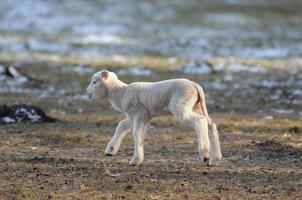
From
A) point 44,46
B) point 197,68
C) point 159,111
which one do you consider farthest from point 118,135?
point 44,46

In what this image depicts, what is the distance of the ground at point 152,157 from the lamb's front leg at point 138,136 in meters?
0.13

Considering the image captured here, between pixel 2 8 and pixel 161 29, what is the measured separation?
44.1 feet

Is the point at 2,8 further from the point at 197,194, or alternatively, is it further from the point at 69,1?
the point at 197,194

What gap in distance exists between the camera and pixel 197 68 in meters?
24.6

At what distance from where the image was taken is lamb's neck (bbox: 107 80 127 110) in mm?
10523

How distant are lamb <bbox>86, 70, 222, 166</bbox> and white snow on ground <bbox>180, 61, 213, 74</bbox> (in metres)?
13.6

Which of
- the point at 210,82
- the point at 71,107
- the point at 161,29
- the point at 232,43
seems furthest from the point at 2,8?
the point at 71,107

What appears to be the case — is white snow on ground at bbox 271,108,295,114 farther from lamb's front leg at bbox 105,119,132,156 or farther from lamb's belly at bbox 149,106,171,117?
lamb's belly at bbox 149,106,171,117

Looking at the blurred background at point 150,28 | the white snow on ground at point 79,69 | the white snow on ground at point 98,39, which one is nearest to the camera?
the white snow on ground at point 79,69

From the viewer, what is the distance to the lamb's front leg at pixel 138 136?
1000 centimetres

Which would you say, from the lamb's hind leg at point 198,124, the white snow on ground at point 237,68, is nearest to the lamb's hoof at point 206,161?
the lamb's hind leg at point 198,124

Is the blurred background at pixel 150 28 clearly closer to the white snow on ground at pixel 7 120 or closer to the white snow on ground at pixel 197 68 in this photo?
the white snow on ground at pixel 197 68

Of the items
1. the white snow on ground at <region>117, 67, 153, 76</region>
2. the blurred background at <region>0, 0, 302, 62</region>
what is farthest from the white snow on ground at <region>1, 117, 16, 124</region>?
the blurred background at <region>0, 0, 302, 62</region>

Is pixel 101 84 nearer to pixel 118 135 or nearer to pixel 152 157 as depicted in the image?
pixel 118 135
